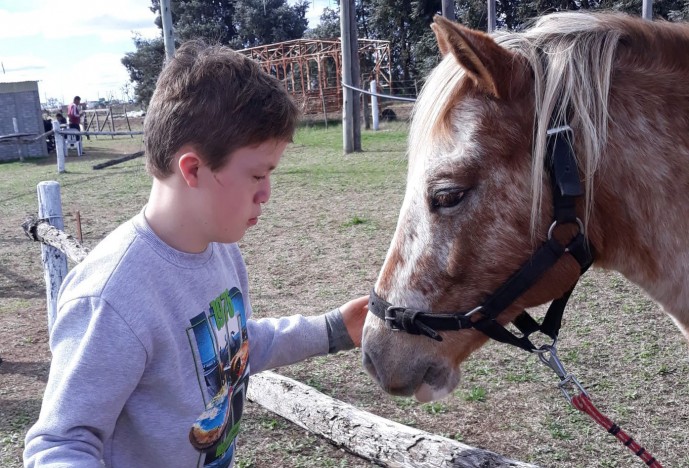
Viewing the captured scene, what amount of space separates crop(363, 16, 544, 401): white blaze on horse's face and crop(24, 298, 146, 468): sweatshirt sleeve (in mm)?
719

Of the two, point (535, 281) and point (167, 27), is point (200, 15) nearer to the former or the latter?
point (167, 27)

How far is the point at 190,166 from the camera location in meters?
1.46

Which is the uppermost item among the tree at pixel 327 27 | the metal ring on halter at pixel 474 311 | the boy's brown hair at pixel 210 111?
the tree at pixel 327 27

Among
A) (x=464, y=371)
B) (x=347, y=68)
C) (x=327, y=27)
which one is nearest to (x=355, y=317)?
(x=464, y=371)

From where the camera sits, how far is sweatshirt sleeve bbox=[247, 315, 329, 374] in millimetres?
1987

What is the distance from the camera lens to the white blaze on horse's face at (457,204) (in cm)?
165

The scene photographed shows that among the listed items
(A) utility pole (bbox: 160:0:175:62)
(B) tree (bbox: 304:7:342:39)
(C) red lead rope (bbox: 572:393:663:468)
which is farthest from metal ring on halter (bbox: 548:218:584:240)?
(B) tree (bbox: 304:7:342:39)

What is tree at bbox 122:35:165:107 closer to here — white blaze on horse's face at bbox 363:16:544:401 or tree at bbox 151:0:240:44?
tree at bbox 151:0:240:44

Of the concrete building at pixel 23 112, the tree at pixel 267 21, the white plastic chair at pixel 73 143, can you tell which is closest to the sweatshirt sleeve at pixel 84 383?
the white plastic chair at pixel 73 143

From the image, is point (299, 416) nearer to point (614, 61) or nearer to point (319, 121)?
point (614, 61)

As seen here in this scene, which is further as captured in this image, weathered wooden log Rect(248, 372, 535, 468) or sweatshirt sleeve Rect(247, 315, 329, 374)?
weathered wooden log Rect(248, 372, 535, 468)

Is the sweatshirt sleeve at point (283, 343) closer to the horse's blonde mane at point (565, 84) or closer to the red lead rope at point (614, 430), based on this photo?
the horse's blonde mane at point (565, 84)

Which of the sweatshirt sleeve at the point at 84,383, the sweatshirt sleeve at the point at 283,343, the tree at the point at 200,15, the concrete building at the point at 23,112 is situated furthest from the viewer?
the tree at the point at 200,15

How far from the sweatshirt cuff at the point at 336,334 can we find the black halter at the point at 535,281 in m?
0.22
